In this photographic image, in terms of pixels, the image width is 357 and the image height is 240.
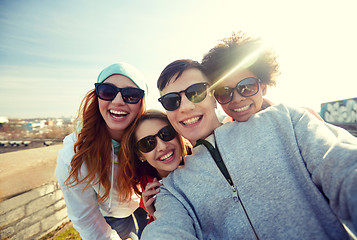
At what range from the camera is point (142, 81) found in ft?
7.73

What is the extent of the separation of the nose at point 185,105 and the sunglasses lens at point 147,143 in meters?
0.55

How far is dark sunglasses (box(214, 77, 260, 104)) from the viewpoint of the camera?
5.78ft

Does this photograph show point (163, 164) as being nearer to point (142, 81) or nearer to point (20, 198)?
point (142, 81)

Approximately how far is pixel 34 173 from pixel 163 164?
3.07m

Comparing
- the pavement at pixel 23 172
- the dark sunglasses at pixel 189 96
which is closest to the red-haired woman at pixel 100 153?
the dark sunglasses at pixel 189 96

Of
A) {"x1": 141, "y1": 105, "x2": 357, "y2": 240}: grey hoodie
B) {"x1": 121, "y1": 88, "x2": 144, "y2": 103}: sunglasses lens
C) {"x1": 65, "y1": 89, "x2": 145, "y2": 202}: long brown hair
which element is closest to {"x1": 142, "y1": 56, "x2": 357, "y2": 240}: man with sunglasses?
{"x1": 141, "y1": 105, "x2": 357, "y2": 240}: grey hoodie

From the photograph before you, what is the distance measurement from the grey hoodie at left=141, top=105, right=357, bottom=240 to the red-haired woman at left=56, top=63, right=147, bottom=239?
1033 millimetres

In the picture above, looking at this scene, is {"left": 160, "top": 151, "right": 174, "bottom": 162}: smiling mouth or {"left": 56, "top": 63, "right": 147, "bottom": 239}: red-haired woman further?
{"left": 56, "top": 63, "right": 147, "bottom": 239}: red-haired woman

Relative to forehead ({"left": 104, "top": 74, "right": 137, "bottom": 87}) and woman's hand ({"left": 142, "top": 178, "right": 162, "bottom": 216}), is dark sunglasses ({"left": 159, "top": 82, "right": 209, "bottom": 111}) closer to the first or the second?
forehead ({"left": 104, "top": 74, "right": 137, "bottom": 87})

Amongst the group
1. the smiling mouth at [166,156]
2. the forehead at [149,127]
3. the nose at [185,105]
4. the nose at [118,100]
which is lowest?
the smiling mouth at [166,156]

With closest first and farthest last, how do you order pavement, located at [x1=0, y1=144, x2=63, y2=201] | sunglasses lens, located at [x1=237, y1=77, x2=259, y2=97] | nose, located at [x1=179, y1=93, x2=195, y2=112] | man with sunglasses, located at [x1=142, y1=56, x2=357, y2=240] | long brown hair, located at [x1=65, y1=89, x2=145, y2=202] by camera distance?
1. man with sunglasses, located at [x1=142, y1=56, x2=357, y2=240]
2. nose, located at [x1=179, y1=93, x2=195, y2=112]
3. sunglasses lens, located at [x1=237, y1=77, x2=259, y2=97]
4. long brown hair, located at [x1=65, y1=89, x2=145, y2=202]
5. pavement, located at [x1=0, y1=144, x2=63, y2=201]

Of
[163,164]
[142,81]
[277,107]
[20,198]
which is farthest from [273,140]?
[20,198]

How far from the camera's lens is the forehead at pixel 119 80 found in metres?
2.11

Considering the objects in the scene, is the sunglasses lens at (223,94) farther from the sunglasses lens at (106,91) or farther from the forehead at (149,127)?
the sunglasses lens at (106,91)
